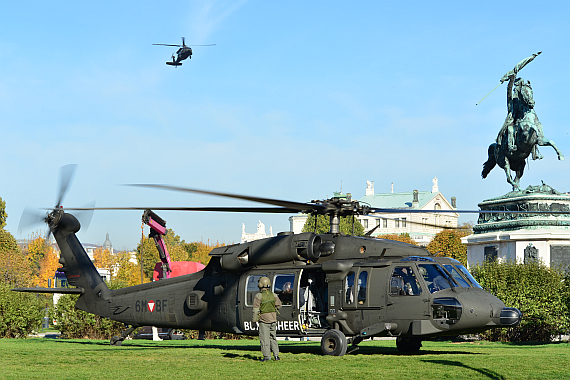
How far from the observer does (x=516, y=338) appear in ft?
90.0

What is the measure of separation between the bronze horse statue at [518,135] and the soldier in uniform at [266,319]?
96.4ft

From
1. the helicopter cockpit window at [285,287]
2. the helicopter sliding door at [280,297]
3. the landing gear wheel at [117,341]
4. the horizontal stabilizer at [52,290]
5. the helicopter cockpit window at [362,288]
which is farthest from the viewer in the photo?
the landing gear wheel at [117,341]

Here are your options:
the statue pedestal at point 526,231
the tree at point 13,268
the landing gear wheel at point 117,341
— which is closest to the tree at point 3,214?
the tree at point 13,268

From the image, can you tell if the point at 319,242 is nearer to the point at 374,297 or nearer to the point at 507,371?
the point at 374,297

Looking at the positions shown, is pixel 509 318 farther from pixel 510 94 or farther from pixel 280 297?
pixel 510 94

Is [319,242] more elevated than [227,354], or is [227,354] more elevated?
[319,242]

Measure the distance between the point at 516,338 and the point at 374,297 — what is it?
14069 millimetres

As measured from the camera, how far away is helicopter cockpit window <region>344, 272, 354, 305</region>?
53.9 ft

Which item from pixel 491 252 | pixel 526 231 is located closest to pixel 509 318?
pixel 526 231

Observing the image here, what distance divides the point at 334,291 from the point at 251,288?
249 centimetres

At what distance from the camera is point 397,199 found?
627 ft

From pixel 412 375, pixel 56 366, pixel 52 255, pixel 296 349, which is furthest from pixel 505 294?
pixel 52 255

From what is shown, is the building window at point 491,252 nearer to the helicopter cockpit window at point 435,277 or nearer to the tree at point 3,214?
the helicopter cockpit window at point 435,277

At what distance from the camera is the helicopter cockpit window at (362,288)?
53.5 feet
